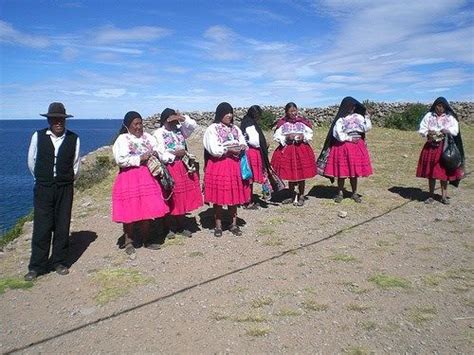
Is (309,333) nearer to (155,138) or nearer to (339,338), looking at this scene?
(339,338)

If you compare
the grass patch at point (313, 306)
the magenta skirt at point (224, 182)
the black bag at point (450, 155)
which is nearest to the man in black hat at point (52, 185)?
the magenta skirt at point (224, 182)

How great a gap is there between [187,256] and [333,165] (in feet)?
12.1

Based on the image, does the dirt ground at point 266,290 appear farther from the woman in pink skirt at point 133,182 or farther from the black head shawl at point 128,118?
the black head shawl at point 128,118

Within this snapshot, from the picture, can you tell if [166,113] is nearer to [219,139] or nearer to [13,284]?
[219,139]

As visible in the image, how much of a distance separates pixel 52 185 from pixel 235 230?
2777mm

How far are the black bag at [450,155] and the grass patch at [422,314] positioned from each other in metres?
4.13

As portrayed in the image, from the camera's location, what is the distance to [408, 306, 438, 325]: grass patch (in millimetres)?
3996

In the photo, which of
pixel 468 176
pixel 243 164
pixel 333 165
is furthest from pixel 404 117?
pixel 243 164

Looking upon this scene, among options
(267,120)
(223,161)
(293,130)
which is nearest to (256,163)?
(293,130)

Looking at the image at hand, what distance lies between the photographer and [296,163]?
7996mm

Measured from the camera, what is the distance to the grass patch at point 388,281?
4749 mm

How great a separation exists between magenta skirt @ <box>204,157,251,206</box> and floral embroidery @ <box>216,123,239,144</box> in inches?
11.0

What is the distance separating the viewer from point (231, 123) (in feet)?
21.2

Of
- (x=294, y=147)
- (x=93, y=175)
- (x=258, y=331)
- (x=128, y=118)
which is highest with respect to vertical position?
(x=128, y=118)
